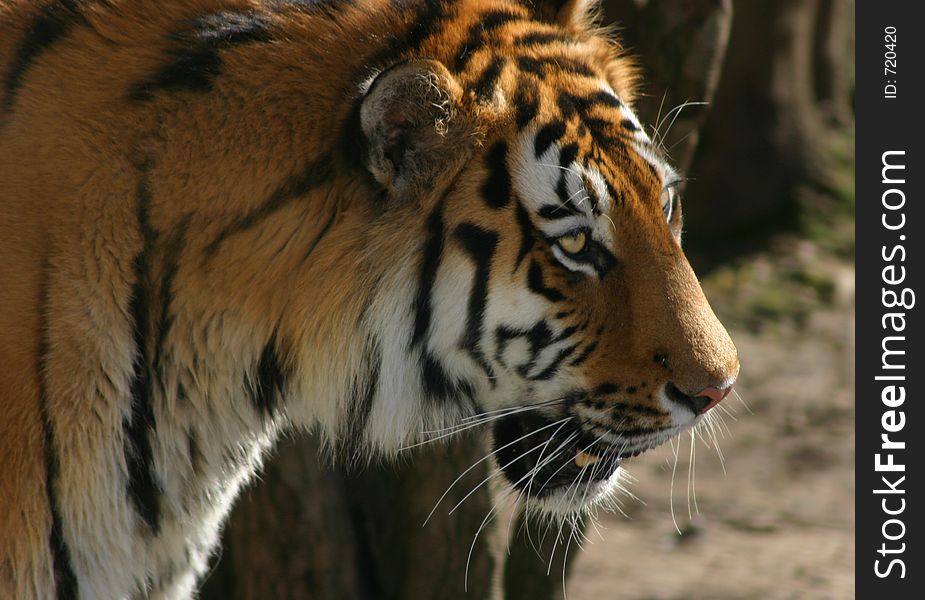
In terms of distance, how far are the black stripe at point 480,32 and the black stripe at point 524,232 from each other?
393 mm

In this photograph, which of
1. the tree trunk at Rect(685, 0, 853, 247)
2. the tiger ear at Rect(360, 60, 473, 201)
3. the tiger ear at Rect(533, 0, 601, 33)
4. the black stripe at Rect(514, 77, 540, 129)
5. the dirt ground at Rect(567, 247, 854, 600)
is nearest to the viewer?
the tiger ear at Rect(360, 60, 473, 201)

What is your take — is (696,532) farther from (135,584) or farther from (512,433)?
(135,584)

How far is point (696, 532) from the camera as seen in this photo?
234 inches

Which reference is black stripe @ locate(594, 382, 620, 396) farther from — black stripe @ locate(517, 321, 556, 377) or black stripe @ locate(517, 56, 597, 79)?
black stripe @ locate(517, 56, 597, 79)

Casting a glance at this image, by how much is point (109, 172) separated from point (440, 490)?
185 centimetres

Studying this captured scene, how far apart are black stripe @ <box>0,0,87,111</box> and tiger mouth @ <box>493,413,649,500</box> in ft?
5.08

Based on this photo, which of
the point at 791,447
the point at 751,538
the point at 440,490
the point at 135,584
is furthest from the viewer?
the point at 791,447

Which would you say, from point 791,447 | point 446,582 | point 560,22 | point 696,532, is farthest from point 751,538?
point 560,22

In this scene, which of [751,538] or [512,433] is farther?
[751,538]

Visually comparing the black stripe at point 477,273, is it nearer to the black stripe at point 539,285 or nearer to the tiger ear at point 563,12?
the black stripe at point 539,285

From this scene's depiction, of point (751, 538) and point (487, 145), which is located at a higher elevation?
point (487, 145)

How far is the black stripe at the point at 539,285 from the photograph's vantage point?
294 centimetres

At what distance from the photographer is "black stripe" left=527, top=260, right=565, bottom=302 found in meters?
2.94
